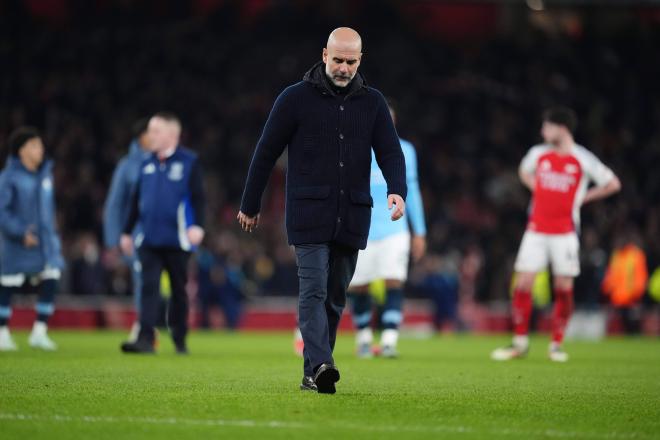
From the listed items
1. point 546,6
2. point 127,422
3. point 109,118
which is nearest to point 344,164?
point 127,422

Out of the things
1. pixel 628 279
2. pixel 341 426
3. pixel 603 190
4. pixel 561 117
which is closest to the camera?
pixel 341 426

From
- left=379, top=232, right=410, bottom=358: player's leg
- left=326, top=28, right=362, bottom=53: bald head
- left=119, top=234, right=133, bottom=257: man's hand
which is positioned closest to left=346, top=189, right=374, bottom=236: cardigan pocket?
left=326, top=28, right=362, bottom=53: bald head

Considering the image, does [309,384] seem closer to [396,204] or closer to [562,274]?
[396,204]

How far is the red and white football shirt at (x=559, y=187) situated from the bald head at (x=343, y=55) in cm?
567

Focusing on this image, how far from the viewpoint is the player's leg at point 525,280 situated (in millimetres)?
13023

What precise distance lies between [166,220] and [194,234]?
313 millimetres

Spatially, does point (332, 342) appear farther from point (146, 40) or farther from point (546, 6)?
point (546, 6)

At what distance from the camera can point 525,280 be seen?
521 inches

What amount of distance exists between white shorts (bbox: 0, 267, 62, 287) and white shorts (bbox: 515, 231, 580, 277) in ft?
17.2

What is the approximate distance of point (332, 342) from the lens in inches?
318

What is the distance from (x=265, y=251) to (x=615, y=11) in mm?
15017

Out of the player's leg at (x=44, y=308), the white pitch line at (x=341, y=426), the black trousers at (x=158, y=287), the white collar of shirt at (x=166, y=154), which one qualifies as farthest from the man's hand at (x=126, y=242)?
the white pitch line at (x=341, y=426)

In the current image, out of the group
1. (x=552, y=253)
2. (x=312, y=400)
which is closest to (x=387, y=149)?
(x=312, y=400)

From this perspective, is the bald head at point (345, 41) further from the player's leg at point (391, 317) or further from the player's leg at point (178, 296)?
the player's leg at point (391, 317)
